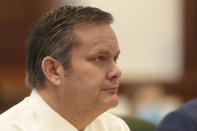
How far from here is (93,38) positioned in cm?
222

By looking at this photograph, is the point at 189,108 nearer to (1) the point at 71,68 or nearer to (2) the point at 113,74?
(2) the point at 113,74

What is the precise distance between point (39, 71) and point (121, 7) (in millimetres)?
4185

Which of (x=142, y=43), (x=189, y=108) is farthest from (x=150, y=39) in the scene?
(x=189, y=108)

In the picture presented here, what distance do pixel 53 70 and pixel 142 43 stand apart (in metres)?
4.30

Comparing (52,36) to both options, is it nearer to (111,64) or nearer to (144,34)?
(111,64)

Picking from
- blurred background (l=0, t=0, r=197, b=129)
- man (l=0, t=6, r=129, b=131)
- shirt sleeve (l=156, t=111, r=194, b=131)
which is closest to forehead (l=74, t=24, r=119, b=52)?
man (l=0, t=6, r=129, b=131)

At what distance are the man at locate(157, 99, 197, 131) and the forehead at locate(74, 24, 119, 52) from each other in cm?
55

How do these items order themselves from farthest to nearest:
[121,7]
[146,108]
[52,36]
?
[121,7]
[146,108]
[52,36]

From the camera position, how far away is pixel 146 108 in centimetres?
528

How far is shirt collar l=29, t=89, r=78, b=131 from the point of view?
88.2 inches

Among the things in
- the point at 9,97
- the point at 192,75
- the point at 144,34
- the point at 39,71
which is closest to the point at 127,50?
the point at 144,34

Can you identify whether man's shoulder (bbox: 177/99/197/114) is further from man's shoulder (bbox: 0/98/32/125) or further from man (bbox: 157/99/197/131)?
man's shoulder (bbox: 0/98/32/125)

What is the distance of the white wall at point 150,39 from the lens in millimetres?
6426

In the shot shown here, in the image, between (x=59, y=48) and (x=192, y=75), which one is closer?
(x=59, y=48)
